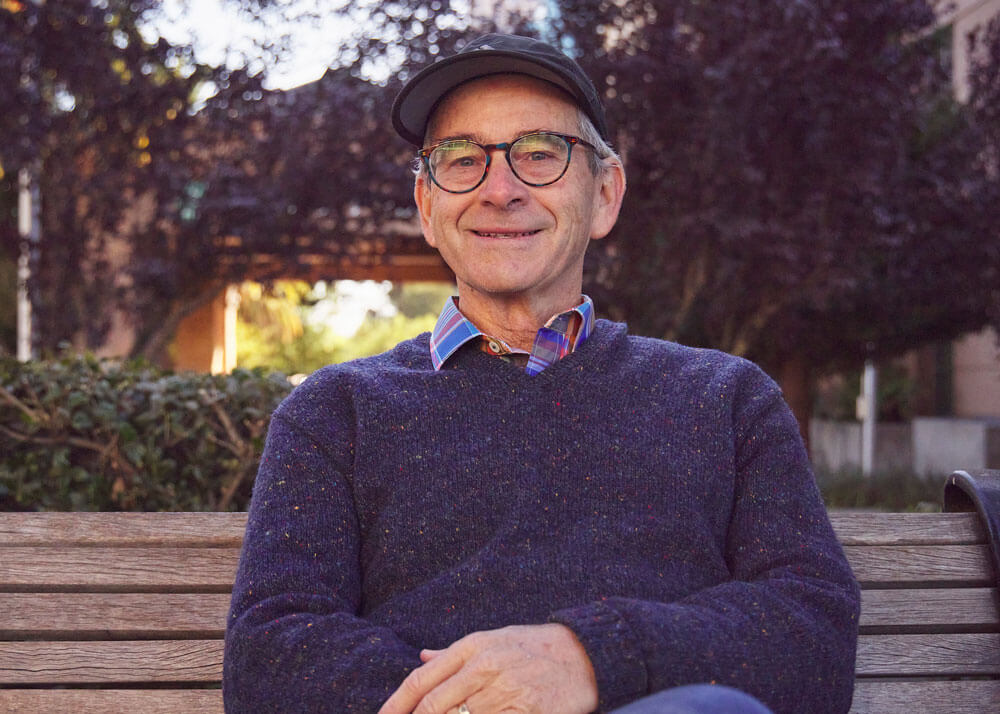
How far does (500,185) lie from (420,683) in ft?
3.52

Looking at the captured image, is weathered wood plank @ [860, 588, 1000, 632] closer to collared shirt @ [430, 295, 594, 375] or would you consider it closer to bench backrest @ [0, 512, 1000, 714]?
bench backrest @ [0, 512, 1000, 714]

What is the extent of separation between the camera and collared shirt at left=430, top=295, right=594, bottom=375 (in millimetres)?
2201

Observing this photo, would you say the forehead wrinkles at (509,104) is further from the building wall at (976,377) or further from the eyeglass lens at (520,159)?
the building wall at (976,377)

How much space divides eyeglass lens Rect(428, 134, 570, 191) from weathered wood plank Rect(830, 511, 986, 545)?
3.55 ft

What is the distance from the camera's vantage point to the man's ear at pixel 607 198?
94.5 inches

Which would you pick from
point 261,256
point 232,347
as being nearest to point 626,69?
point 261,256

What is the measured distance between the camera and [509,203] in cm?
220

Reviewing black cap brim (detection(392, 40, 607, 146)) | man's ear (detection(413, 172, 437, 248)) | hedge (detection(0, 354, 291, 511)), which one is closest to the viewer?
black cap brim (detection(392, 40, 607, 146))

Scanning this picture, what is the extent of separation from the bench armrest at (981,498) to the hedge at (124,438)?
2.18 meters

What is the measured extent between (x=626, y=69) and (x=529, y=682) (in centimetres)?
589

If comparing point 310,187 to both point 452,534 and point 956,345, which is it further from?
point 956,345

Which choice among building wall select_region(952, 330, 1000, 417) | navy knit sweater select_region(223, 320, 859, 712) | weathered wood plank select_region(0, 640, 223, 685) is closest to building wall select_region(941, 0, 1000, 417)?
building wall select_region(952, 330, 1000, 417)

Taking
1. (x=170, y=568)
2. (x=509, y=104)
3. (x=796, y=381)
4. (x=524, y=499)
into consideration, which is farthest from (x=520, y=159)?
(x=796, y=381)

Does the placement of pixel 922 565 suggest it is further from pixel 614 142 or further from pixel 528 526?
pixel 614 142
